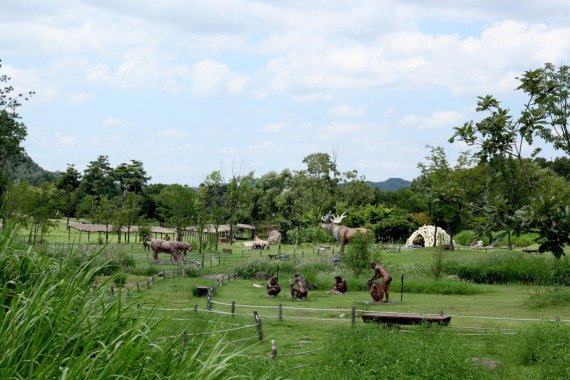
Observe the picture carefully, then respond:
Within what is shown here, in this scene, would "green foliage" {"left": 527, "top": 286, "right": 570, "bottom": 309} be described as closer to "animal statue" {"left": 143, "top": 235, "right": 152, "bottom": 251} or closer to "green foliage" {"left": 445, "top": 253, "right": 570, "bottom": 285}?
"green foliage" {"left": 445, "top": 253, "right": 570, "bottom": 285}

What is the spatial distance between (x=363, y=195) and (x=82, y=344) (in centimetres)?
5846

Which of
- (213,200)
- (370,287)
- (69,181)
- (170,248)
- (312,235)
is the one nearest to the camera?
(370,287)

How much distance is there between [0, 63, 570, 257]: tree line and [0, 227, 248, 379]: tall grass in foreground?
2.17 m

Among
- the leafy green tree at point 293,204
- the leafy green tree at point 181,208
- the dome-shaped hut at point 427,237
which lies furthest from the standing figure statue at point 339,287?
the leafy green tree at point 293,204

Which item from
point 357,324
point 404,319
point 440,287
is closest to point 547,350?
point 404,319

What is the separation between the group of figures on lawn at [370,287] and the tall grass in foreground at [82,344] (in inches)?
644

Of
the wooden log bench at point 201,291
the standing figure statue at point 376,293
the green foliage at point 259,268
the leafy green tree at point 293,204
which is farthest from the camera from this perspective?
the leafy green tree at point 293,204

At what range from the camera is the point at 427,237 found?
54969 millimetres

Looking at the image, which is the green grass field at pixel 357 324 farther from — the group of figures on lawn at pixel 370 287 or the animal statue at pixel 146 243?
the animal statue at pixel 146 243

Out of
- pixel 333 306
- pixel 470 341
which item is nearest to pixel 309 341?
pixel 470 341

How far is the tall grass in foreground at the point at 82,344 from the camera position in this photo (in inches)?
183

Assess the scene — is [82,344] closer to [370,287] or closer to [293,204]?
[370,287]

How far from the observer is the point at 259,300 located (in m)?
23.0

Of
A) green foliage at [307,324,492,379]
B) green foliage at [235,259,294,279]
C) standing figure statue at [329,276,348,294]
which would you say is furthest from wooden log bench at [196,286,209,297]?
green foliage at [307,324,492,379]
